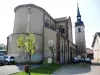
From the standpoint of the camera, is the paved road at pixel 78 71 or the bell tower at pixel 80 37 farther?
the bell tower at pixel 80 37

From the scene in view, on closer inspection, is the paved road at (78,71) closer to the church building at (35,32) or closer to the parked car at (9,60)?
the church building at (35,32)

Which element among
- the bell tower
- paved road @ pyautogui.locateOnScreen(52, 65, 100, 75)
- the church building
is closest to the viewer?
paved road @ pyautogui.locateOnScreen(52, 65, 100, 75)

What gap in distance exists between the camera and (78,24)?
58.7 m

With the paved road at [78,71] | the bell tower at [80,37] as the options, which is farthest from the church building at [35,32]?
the bell tower at [80,37]

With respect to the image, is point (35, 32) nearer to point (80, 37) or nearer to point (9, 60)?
point (9, 60)

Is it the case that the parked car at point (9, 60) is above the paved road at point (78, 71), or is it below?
above

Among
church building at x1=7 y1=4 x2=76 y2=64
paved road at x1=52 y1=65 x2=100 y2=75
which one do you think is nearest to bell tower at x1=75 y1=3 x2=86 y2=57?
church building at x1=7 y1=4 x2=76 y2=64

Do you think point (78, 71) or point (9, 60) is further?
point (9, 60)

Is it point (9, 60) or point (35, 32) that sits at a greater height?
point (35, 32)

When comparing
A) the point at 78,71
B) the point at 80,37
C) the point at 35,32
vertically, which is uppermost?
the point at 80,37

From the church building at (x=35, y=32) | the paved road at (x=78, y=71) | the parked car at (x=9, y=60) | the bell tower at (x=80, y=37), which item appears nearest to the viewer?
the paved road at (x=78, y=71)

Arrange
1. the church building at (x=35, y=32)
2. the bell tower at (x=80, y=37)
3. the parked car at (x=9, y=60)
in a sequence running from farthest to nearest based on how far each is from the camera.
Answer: the bell tower at (x=80, y=37) → the church building at (x=35, y=32) → the parked car at (x=9, y=60)

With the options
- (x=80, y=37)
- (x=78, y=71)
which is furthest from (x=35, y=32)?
(x=80, y=37)

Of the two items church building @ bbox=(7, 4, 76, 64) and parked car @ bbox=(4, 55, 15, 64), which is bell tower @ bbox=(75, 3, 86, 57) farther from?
parked car @ bbox=(4, 55, 15, 64)
